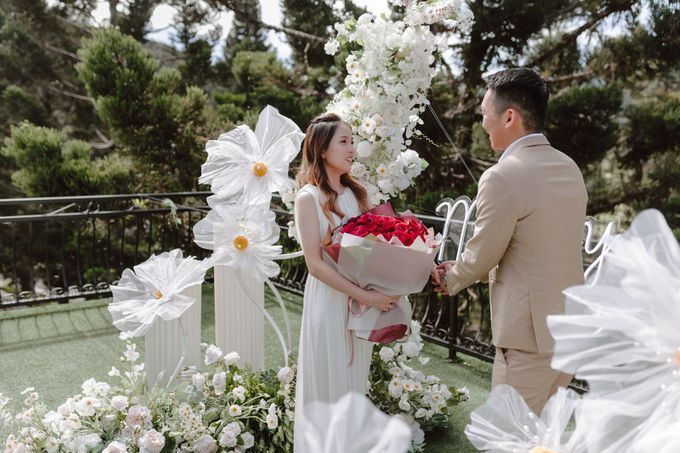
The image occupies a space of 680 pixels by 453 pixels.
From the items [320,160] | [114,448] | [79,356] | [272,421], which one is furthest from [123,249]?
[320,160]

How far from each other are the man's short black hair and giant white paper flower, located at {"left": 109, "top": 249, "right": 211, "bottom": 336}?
4.65 feet

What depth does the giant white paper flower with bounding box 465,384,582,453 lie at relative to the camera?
2.95ft

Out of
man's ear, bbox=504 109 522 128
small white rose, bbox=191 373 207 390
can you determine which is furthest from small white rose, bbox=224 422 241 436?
man's ear, bbox=504 109 522 128

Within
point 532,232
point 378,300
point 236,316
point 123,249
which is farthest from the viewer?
point 123,249

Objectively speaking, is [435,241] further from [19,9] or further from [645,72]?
[19,9]

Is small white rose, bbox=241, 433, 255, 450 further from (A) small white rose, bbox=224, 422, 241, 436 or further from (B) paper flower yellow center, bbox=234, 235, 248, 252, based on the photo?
(B) paper flower yellow center, bbox=234, 235, 248, 252

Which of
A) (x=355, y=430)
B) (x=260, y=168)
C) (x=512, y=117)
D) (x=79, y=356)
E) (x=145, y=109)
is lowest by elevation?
(x=79, y=356)

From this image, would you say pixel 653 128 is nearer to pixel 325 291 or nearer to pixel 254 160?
pixel 254 160

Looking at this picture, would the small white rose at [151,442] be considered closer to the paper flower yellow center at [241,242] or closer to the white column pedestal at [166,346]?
the white column pedestal at [166,346]

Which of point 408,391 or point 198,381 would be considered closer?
point 198,381

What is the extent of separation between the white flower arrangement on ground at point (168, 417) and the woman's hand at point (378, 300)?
735 millimetres

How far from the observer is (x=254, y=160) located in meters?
2.68

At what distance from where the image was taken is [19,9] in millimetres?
11969

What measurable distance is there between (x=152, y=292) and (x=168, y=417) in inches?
20.1
